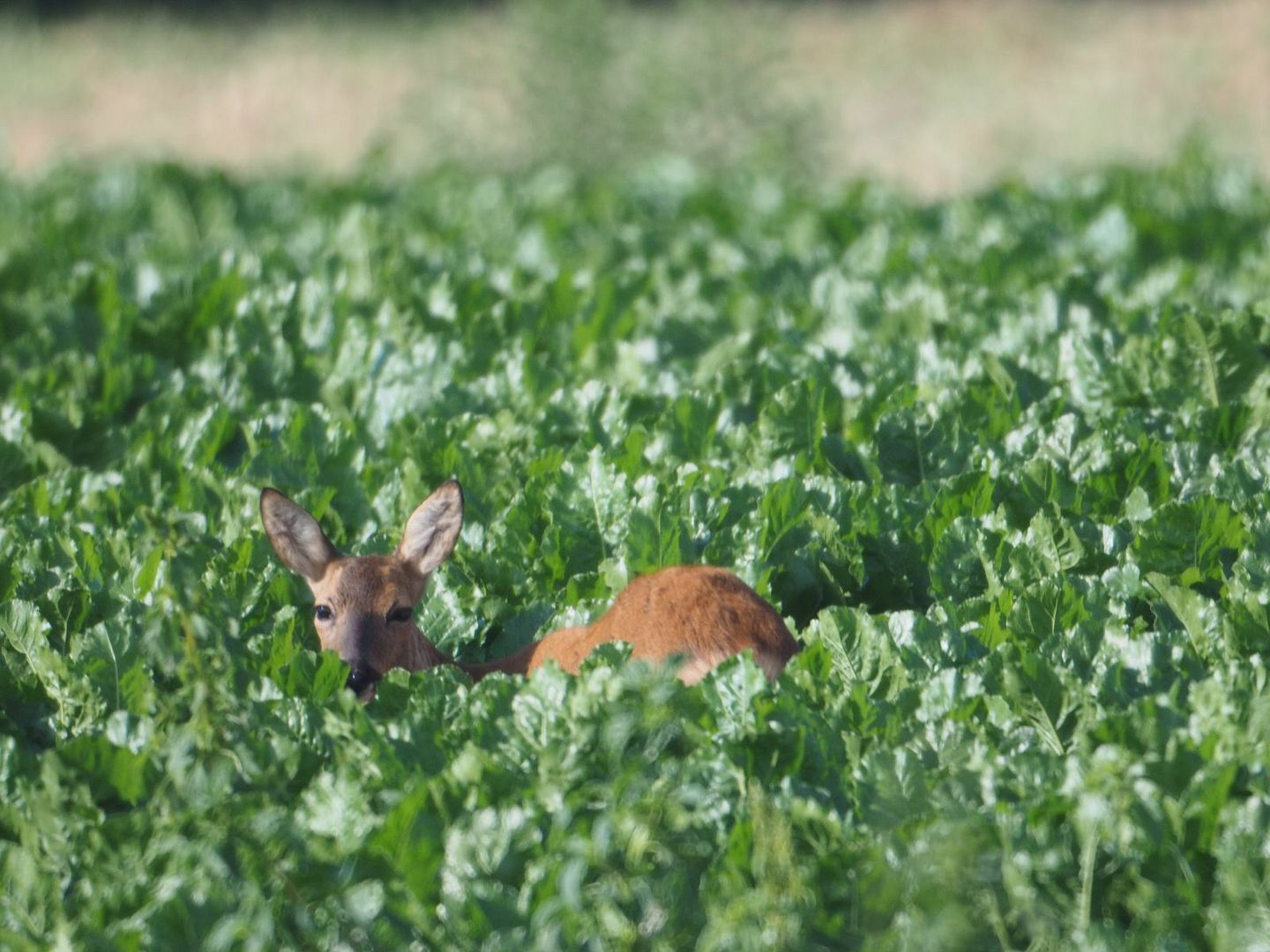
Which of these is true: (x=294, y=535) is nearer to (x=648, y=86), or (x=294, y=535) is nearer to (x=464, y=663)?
(x=464, y=663)

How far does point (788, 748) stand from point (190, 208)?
28.0ft

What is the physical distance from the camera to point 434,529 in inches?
183

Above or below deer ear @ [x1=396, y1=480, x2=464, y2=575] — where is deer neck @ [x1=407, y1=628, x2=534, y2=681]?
below

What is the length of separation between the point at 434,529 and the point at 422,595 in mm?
210

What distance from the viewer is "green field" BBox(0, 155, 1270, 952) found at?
329 cm

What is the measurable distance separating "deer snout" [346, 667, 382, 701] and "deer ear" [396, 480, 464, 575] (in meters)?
0.40

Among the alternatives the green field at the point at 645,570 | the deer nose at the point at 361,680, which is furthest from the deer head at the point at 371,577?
the green field at the point at 645,570

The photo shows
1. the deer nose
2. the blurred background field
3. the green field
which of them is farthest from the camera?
the blurred background field

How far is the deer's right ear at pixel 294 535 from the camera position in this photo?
4574 mm

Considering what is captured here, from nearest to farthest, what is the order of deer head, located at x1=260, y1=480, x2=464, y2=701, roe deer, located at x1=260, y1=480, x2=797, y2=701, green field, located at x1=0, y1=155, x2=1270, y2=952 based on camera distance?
1. green field, located at x1=0, y1=155, x2=1270, y2=952
2. roe deer, located at x1=260, y1=480, x2=797, y2=701
3. deer head, located at x1=260, y1=480, x2=464, y2=701

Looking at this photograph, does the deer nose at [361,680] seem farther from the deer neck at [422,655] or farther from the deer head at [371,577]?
the deer neck at [422,655]

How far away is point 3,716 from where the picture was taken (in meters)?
4.24

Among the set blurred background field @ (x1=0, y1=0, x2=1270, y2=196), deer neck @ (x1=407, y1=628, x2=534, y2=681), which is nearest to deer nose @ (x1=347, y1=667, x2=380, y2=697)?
deer neck @ (x1=407, y1=628, x2=534, y2=681)

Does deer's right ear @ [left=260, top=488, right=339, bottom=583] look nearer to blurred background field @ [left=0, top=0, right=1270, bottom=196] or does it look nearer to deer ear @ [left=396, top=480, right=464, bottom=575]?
deer ear @ [left=396, top=480, right=464, bottom=575]
